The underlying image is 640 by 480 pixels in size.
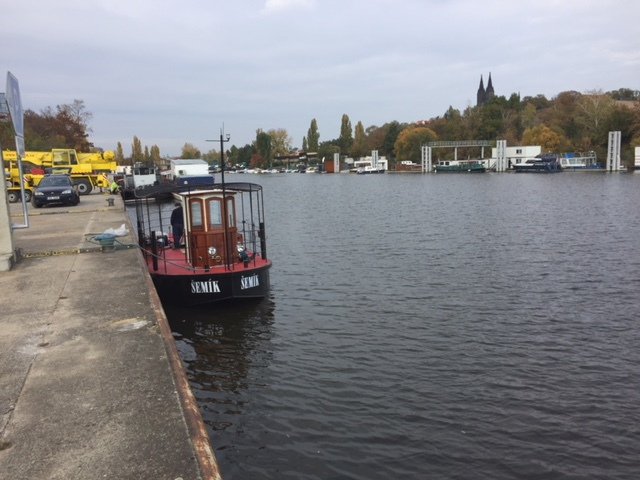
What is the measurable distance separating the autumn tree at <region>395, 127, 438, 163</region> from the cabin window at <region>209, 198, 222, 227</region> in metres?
130

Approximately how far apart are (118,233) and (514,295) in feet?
39.2

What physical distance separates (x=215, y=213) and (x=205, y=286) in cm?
207

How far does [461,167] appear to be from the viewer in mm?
122562

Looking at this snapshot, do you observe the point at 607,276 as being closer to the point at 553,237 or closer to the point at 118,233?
the point at 553,237

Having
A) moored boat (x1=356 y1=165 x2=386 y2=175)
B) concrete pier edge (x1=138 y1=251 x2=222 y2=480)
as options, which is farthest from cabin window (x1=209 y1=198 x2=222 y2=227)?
moored boat (x1=356 y1=165 x2=386 y2=175)

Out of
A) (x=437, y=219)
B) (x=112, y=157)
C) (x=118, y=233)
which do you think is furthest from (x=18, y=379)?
(x=112, y=157)

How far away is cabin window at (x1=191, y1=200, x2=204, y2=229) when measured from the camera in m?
14.3

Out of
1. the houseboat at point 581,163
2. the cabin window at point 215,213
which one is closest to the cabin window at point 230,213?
the cabin window at point 215,213

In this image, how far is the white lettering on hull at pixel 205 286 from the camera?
13.8 metres

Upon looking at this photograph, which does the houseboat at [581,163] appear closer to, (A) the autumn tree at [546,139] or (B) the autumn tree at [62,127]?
(A) the autumn tree at [546,139]

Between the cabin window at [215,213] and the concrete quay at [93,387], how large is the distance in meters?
4.15

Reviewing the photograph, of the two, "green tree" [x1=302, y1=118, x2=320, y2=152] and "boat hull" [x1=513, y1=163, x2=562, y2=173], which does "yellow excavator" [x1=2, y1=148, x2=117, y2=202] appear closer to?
"boat hull" [x1=513, y1=163, x2=562, y2=173]

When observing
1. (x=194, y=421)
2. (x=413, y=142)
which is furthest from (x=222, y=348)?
(x=413, y=142)

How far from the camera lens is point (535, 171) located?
107m
